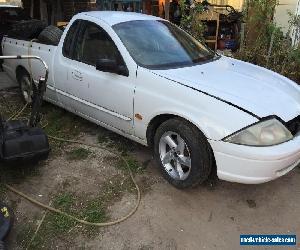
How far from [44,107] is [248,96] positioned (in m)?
3.61

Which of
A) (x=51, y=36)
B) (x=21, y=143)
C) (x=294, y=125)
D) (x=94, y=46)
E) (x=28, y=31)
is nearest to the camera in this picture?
(x=294, y=125)

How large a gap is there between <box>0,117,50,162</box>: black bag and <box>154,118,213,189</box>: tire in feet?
3.82

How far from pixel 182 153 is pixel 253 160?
745mm

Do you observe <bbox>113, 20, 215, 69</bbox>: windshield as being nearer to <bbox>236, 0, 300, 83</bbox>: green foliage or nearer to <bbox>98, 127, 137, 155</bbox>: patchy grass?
<bbox>98, 127, 137, 155</bbox>: patchy grass

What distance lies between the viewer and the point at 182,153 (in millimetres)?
3510

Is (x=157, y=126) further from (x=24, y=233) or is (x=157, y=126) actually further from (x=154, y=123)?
(x=24, y=233)

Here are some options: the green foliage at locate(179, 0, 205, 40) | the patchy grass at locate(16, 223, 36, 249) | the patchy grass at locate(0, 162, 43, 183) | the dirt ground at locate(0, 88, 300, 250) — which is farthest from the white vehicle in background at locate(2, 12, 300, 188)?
the green foliage at locate(179, 0, 205, 40)

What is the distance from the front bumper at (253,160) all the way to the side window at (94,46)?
Result: 5.00 ft

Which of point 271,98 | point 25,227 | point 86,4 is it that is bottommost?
point 25,227

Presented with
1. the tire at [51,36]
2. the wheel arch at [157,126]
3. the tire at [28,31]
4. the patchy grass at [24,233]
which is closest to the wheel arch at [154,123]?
the wheel arch at [157,126]

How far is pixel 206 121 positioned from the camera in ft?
10.4

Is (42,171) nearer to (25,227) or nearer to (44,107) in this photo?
(25,227)

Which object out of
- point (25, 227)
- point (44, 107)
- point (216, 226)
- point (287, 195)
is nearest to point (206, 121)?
point (216, 226)

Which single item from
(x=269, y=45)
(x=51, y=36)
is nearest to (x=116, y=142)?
(x=51, y=36)
